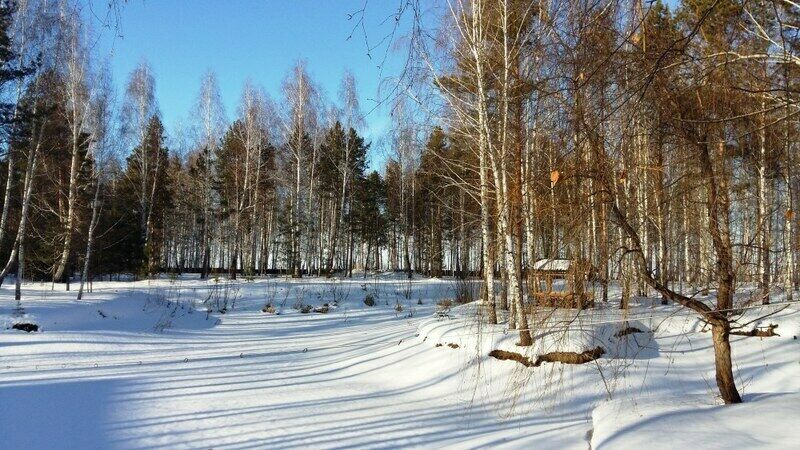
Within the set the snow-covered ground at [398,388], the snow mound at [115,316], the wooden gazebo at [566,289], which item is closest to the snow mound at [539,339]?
the snow-covered ground at [398,388]

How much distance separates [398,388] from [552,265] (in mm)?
3936

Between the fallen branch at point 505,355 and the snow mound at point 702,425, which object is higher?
the snow mound at point 702,425

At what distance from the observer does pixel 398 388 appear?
6.94 m

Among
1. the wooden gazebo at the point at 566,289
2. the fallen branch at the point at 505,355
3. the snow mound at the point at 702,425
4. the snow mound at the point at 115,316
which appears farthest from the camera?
the snow mound at the point at 115,316

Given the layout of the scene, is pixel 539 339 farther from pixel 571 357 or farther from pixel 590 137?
pixel 590 137

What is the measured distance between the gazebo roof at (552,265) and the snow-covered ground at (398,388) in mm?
378

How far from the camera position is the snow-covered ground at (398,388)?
3.70m

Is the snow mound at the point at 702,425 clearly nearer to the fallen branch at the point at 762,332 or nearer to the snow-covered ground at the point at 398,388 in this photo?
the snow-covered ground at the point at 398,388

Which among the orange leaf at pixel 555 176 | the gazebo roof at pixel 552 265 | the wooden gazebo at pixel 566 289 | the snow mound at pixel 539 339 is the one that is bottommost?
the snow mound at pixel 539 339

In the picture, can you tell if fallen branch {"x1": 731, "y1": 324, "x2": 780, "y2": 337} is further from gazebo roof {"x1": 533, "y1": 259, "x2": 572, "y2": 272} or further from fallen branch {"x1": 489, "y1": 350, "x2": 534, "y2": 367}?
gazebo roof {"x1": 533, "y1": 259, "x2": 572, "y2": 272}

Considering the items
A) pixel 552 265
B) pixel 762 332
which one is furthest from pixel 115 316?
pixel 762 332

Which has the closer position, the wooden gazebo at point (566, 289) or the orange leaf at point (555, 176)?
the orange leaf at point (555, 176)

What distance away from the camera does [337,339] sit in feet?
37.7

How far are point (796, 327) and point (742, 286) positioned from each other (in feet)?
15.3
